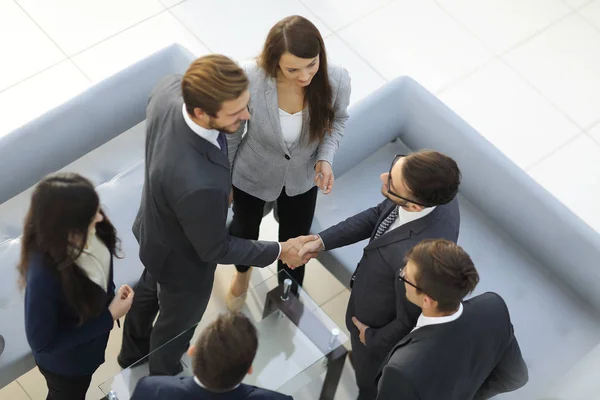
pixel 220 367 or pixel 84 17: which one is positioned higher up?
pixel 220 367

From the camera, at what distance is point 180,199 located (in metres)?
2.63

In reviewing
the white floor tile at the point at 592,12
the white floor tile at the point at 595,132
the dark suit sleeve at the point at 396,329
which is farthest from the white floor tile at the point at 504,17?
the dark suit sleeve at the point at 396,329

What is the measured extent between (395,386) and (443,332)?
25 centimetres

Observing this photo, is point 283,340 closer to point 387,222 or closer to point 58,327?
point 387,222

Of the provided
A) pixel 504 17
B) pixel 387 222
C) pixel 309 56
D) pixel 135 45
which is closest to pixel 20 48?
pixel 135 45

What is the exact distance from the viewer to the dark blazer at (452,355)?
2523mm

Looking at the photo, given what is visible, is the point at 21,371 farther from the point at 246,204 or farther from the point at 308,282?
the point at 308,282

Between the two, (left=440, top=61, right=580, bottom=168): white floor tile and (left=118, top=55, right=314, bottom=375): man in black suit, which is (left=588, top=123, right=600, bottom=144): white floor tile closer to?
(left=440, top=61, right=580, bottom=168): white floor tile

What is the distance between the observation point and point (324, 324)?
11.2ft

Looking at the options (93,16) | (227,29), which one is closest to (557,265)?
(227,29)

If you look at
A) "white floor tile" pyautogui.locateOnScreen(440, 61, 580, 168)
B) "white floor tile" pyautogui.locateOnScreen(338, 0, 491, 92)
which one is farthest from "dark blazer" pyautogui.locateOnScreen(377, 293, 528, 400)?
"white floor tile" pyautogui.locateOnScreen(338, 0, 491, 92)

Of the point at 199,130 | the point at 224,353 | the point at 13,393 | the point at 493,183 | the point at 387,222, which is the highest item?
the point at 199,130

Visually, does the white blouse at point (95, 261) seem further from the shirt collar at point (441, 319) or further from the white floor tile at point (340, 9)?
the white floor tile at point (340, 9)

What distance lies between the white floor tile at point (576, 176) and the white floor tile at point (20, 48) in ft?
10.9
